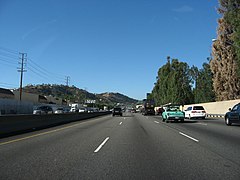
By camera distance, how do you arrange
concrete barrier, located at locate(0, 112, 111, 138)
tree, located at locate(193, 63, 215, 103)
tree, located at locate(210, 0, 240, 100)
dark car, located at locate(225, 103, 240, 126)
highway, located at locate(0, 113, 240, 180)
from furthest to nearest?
tree, located at locate(193, 63, 215, 103), tree, located at locate(210, 0, 240, 100), dark car, located at locate(225, 103, 240, 126), concrete barrier, located at locate(0, 112, 111, 138), highway, located at locate(0, 113, 240, 180)

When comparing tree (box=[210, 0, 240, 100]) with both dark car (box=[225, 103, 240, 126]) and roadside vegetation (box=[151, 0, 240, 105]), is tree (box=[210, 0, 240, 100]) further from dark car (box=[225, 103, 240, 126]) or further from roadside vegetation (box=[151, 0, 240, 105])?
dark car (box=[225, 103, 240, 126])

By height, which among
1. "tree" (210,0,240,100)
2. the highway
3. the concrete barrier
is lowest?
the highway

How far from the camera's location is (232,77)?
4769 centimetres

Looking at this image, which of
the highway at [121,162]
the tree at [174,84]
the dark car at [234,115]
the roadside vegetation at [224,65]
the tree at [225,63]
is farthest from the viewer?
the tree at [174,84]

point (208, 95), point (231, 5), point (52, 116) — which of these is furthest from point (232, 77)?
point (208, 95)

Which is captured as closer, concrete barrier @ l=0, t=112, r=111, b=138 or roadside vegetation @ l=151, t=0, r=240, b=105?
concrete barrier @ l=0, t=112, r=111, b=138

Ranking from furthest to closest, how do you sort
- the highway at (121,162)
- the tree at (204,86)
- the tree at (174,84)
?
the tree at (204,86) < the tree at (174,84) < the highway at (121,162)

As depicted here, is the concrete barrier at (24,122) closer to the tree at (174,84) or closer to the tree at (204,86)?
the tree at (174,84)

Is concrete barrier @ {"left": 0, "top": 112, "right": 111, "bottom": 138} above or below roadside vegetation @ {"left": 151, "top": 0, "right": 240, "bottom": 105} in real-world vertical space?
below

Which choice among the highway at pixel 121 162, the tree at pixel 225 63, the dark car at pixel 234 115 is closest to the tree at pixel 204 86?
the tree at pixel 225 63

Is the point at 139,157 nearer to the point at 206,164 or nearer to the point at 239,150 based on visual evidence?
the point at 206,164

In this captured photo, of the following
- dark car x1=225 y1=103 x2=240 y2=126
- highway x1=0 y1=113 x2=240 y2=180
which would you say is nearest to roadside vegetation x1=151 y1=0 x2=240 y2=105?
dark car x1=225 y1=103 x2=240 y2=126

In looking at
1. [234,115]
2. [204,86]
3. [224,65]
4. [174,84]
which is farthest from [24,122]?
[204,86]

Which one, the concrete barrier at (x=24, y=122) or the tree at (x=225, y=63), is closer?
the concrete barrier at (x=24, y=122)
